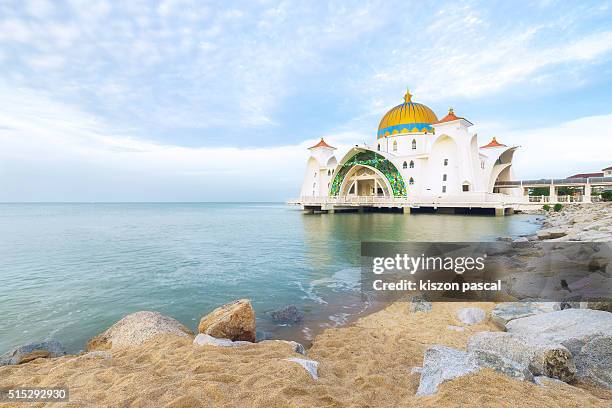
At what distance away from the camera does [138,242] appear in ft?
64.6

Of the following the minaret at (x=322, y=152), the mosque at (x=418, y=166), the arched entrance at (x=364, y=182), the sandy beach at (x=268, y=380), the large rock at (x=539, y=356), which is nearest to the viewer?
the sandy beach at (x=268, y=380)

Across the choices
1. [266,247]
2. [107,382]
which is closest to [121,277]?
[266,247]

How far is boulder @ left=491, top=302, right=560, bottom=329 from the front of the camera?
16.1 feet

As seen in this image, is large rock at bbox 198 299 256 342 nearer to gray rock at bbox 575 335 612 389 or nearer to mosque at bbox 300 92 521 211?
gray rock at bbox 575 335 612 389

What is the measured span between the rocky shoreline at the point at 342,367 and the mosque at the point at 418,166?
35.8 m

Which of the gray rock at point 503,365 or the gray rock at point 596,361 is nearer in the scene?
the gray rock at point 503,365

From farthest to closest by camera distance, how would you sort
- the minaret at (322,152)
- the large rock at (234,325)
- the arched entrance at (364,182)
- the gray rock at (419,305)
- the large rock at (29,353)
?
the minaret at (322,152)
the arched entrance at (364,182)
the gray rock at (419,305)
the large rock at (234,325)
the large rock at (29,353)

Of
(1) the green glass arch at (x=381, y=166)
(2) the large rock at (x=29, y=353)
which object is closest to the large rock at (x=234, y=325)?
(2) the large rock at (x=29, y=353)

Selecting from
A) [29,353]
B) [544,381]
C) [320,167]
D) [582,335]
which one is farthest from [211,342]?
[320,167]

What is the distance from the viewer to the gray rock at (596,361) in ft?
9.77

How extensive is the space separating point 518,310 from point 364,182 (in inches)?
1974

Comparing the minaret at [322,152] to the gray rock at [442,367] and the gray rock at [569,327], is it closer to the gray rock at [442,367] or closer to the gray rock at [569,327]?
the gray rock at [569,327]

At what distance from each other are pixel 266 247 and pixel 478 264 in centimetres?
1077

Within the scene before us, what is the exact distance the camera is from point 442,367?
9.77 feet
